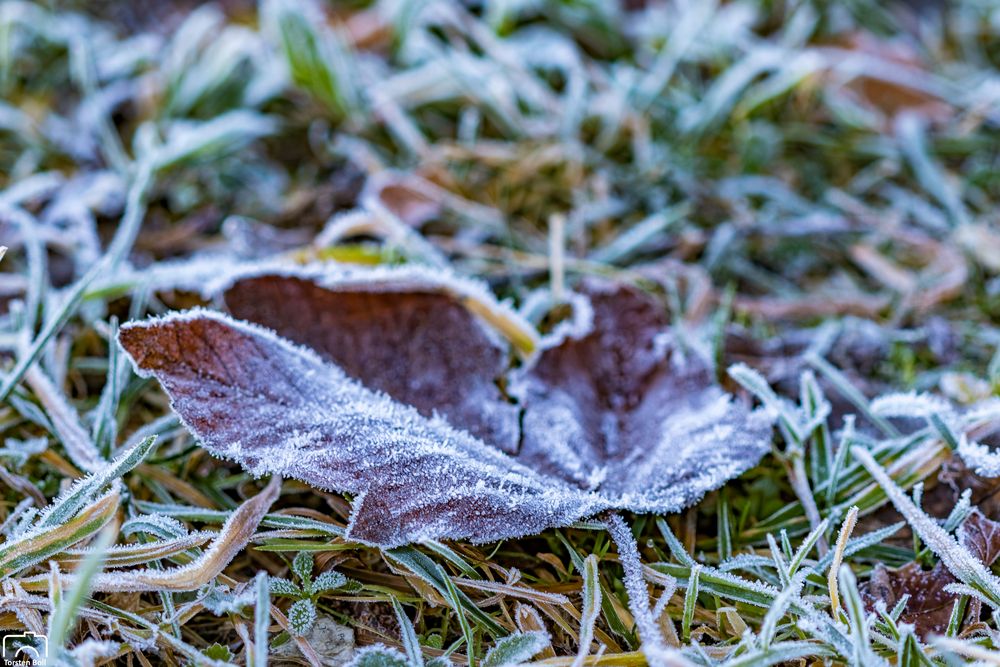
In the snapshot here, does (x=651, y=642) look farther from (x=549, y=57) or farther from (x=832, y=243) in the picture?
(x=549, y=57)

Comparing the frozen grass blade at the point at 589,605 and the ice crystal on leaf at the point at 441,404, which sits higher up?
the ice crystal on leaf at the point at 441,404

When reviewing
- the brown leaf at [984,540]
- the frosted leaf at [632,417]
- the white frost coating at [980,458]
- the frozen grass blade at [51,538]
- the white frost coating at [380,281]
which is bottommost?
the frozen grass blade at [51,538]

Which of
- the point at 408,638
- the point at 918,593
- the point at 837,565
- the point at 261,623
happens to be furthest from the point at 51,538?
the point at 918,593

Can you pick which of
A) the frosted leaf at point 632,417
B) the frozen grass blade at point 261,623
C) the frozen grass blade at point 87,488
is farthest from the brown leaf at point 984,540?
the frozen grass blade at point 87,488

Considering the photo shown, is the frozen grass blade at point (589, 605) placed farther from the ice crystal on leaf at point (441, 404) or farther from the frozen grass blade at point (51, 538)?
the frozen grass blade at point (51, 538)

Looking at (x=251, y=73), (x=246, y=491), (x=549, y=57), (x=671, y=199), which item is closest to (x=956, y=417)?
(x=671, y=199)

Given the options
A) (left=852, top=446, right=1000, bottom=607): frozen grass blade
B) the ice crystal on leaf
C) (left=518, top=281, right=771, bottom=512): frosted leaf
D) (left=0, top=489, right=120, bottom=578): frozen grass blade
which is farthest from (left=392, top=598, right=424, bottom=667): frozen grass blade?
(left=852, top=446, right=1000, bottom=607): frozen grass blade

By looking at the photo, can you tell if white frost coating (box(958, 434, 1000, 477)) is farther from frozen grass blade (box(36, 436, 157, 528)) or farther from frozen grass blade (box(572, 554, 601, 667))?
frozen grass blade (box(36, 436, 157, 528))
